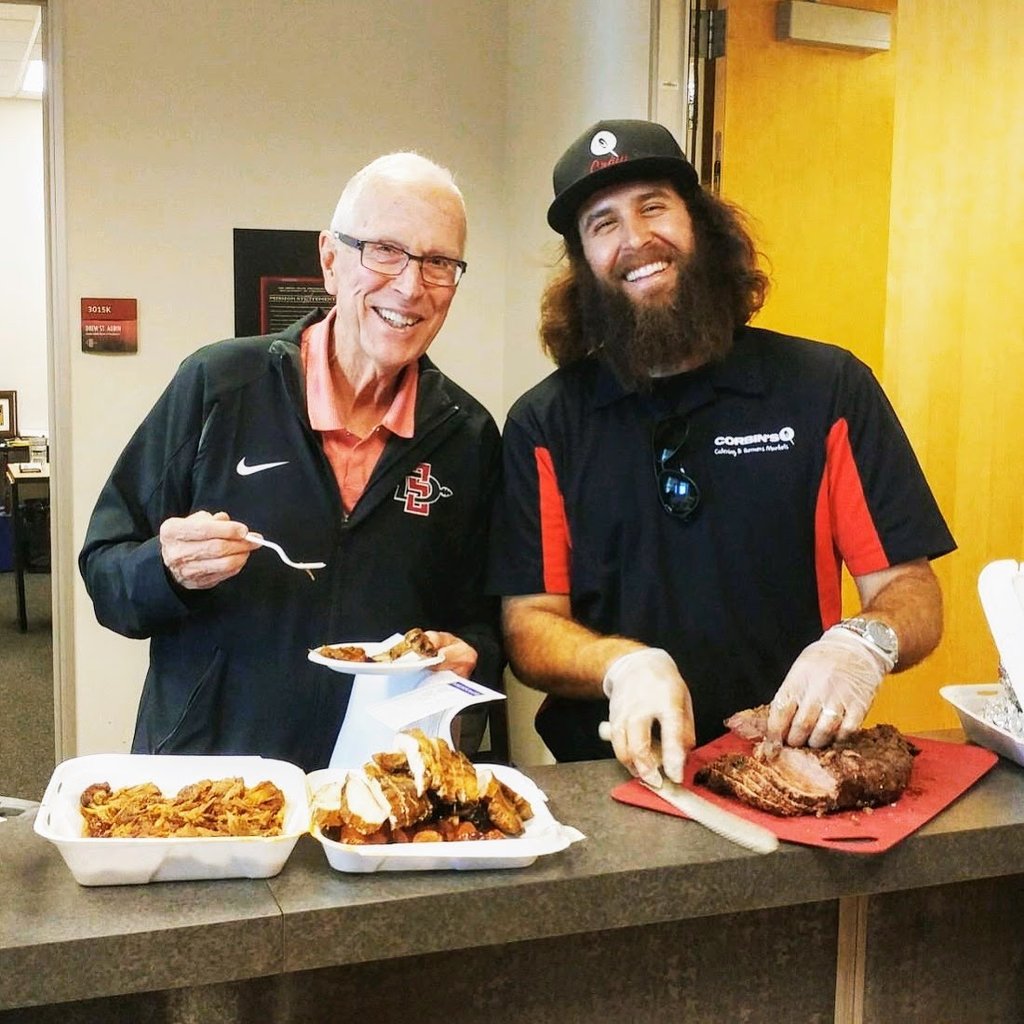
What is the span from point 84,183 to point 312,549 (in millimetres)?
2278

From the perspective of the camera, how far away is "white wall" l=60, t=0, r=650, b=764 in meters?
3.58

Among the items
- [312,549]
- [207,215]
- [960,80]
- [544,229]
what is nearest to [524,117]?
[544,229]

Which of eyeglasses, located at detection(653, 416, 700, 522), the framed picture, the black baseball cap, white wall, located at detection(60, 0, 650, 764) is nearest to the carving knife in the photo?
eyeglasses, located at detection(653, 416, 700, 522)

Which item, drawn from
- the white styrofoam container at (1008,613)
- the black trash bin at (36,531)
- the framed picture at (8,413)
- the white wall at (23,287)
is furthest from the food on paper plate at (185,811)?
the white wall at (23,287)

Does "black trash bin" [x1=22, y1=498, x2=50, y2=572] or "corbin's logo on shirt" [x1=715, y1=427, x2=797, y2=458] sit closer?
"corbin's logo on shirt" [x1=715, y1=427, x2=797, y2=458]

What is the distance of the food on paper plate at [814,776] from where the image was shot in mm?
1324

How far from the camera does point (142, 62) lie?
360cm

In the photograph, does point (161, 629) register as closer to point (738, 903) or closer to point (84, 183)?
point (738, 903)

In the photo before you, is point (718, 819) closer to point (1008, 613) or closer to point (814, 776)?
point (814, 776)

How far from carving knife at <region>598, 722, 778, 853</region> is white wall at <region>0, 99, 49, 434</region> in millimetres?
7978

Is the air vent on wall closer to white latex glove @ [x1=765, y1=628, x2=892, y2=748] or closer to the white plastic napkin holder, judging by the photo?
white latex glove @ [x1=765, y1=628, x2=892, y2=748]

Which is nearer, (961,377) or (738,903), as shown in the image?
(738,903)

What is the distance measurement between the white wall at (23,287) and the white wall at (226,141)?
17.1 ft

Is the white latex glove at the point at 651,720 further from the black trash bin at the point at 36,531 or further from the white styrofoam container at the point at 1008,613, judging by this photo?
the black trash bin at the point at 36,531
